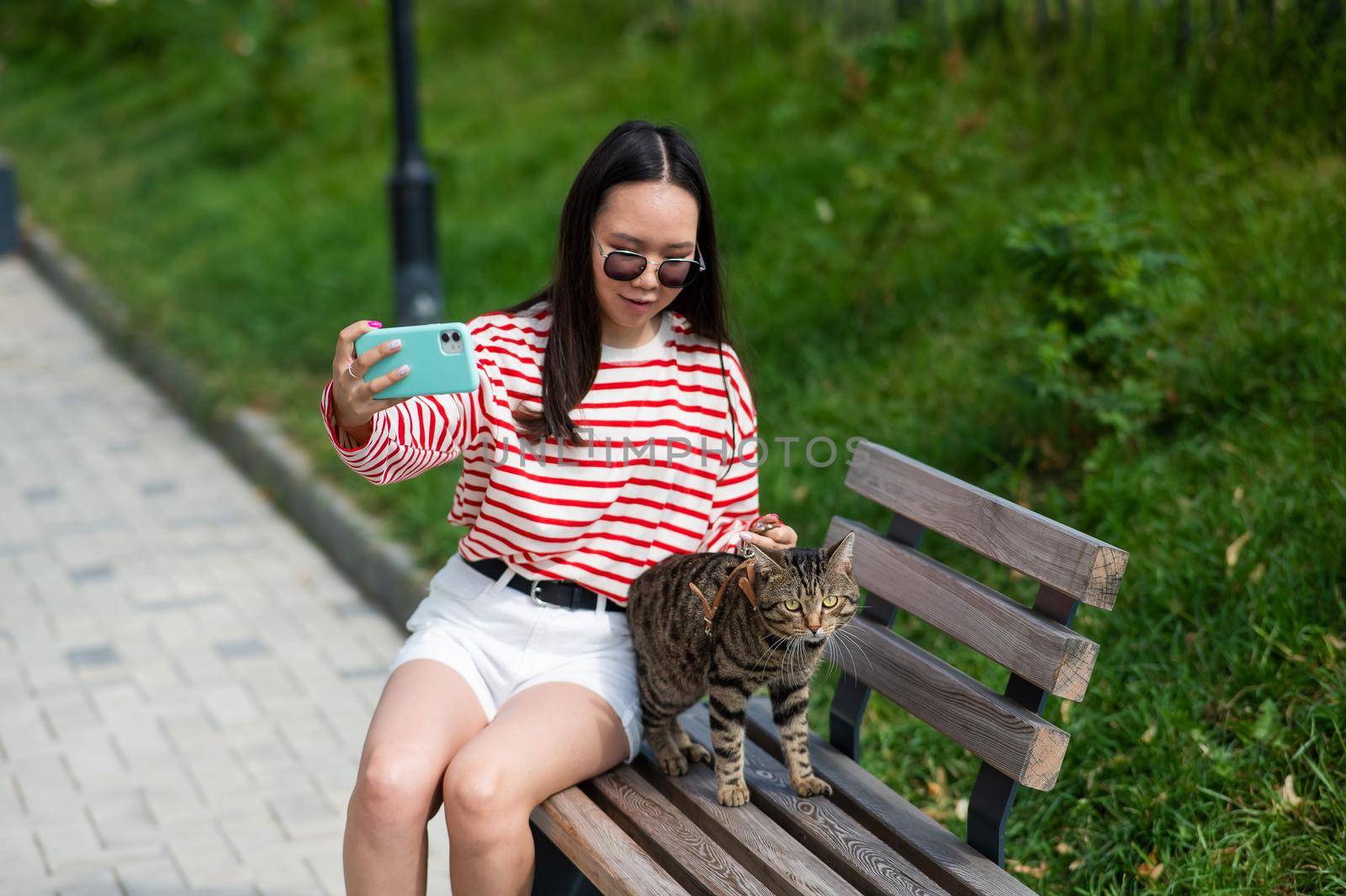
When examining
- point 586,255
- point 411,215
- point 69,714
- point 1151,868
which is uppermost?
point 586,255

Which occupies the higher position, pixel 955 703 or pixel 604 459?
pixel 604 459

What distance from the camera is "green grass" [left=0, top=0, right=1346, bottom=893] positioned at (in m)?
3.20

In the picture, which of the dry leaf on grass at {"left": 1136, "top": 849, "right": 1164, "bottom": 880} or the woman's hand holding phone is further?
the dry leaf on grass at {"left": 1136, "top": 849, "right": 1164, "bottom": 880}

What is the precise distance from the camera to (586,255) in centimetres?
274

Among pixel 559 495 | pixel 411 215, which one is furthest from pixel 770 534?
pixel 411 215

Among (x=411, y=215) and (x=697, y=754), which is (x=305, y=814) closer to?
(x=697, y=754)

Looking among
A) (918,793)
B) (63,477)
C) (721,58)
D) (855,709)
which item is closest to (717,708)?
(855,709)

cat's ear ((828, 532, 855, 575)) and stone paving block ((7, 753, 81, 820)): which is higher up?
cat's ear ((828, 532, 855, 575))

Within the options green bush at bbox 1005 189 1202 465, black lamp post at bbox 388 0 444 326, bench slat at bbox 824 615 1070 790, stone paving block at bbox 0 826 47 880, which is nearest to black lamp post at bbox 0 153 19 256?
black lamp post at bbox 388 0 444 326

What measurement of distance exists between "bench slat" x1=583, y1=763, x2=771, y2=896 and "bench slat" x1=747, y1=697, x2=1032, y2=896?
308 millimetres

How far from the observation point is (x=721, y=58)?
7930mm

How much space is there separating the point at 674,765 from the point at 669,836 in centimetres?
25

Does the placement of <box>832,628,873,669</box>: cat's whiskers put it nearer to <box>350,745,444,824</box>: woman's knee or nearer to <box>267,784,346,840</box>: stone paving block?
<box>350,745,444,824</box>: woman's knee

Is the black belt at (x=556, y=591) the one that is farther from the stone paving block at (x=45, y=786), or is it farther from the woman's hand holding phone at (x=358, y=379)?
the stone paving block at (x=45, y=786)
